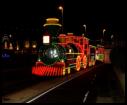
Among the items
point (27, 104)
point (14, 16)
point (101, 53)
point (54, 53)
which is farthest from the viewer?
Result: point (101, 53)

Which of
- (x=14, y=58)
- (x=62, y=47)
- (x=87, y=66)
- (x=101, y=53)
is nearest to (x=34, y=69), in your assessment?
(x=62, y=47)

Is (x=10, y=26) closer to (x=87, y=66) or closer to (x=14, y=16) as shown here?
(x=14, y=16)

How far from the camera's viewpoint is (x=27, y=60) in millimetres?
50938

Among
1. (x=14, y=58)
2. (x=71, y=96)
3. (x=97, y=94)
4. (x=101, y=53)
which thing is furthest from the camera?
(x=101, y=53)

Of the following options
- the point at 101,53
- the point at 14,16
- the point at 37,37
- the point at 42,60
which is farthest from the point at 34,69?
the point at 37,37

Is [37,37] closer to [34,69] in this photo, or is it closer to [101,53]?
[101,53]

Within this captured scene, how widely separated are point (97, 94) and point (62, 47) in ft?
39.1

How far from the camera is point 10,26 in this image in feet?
184

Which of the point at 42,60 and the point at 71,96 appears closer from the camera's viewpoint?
the point at 71,96

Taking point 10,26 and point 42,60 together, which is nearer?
point 42,60

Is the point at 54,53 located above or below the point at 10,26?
below

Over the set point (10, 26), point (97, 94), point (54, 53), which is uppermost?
point (10, 26)

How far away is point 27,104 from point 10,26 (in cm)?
4355

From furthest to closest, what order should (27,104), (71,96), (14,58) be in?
(14,58), (71,96), (27,104)
